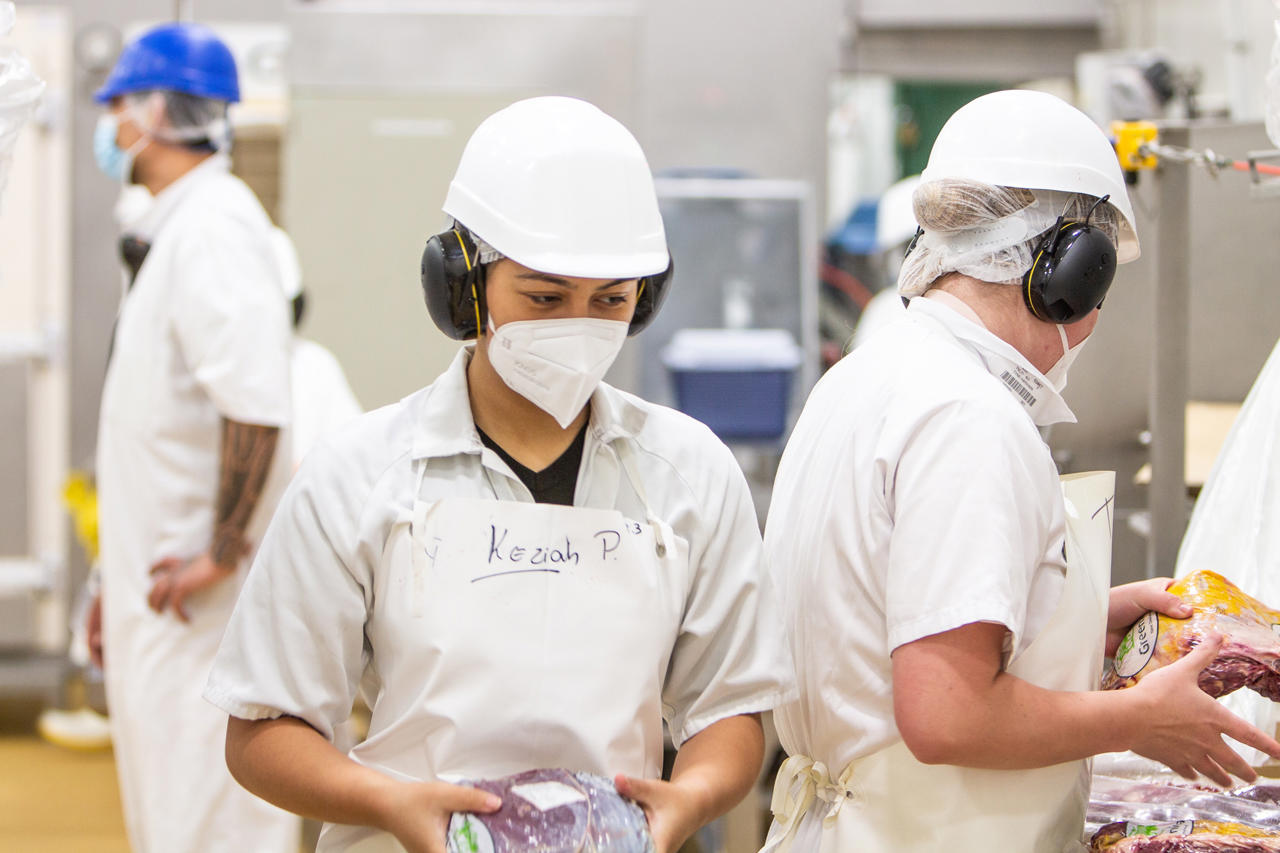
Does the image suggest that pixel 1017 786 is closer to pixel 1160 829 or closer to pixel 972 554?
pixel 1160 829

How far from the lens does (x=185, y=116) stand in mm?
2551

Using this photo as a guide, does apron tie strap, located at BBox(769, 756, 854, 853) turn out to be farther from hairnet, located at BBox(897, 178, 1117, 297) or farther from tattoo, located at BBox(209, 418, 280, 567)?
tattoo, located at BBox(209, 418, 280, 567)

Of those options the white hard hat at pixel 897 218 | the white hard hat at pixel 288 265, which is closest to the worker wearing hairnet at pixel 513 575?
the white hard hat at pixel 288 265

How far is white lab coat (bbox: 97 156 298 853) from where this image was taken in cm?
233

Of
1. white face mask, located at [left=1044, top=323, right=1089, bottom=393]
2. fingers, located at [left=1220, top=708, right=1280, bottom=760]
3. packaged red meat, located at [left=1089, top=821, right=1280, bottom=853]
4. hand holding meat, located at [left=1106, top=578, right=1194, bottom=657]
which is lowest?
packaged red meat, located at [left=1089, top=821, right=1280, bottom=853]

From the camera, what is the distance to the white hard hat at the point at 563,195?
1194 millimetres

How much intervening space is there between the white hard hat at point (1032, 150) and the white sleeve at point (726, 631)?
415 millimetres

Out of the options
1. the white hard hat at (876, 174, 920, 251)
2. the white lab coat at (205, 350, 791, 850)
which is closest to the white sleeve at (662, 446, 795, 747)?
the white lab coat at (205, 350, 791, 850)

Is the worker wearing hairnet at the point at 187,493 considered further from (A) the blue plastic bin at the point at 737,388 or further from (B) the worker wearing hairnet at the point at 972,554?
(A) the blue plastic bin at the point at 737,388

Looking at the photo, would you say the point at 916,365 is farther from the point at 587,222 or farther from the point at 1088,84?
the point at 1088,84

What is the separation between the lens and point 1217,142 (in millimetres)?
1951

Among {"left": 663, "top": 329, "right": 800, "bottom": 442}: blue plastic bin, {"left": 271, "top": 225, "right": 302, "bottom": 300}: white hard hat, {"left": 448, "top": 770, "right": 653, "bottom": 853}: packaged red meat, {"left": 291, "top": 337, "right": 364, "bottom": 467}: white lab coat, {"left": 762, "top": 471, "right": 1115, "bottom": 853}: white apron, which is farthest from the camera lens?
{"left": 663, "top": 329, "right": 800, "bottom": 442}: blue plastic bin

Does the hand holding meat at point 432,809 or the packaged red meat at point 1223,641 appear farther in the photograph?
the packaged red meat at point 1223,641

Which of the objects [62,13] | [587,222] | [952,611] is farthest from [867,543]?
[62,13]
